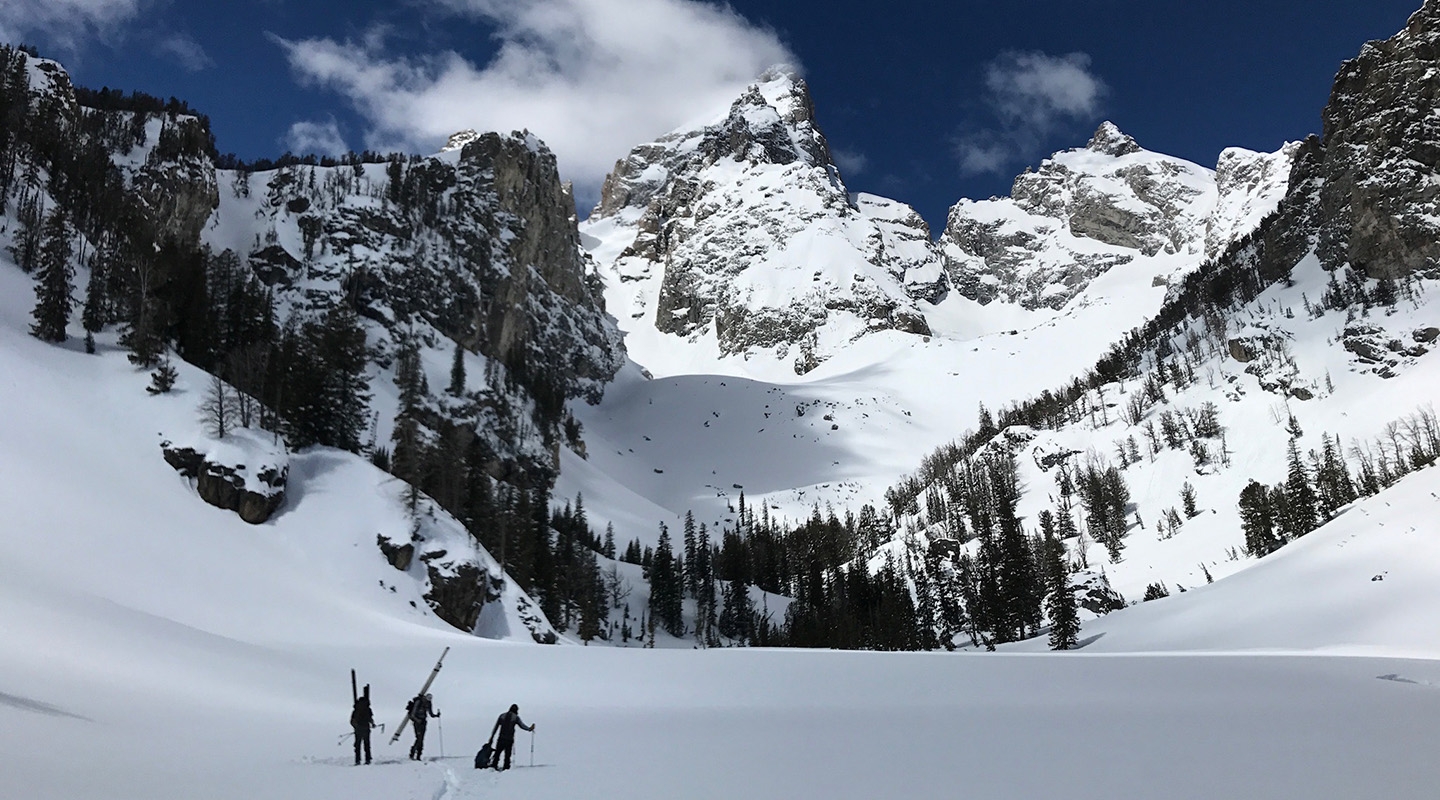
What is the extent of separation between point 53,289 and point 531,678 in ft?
162

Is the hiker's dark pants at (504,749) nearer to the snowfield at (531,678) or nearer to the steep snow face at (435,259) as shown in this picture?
the snowfield at (531,678)

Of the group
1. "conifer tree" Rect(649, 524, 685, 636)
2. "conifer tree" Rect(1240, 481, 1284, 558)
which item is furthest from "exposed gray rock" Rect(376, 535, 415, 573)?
"conifer tree" Rect(1240, 481, 1284, 558)

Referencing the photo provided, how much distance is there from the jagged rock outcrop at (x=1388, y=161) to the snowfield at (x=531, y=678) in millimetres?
81452

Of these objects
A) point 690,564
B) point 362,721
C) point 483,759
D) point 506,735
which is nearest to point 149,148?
point 690,564

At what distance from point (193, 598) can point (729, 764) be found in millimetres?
30603

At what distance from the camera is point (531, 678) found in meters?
31.7

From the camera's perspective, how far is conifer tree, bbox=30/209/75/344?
5262cm

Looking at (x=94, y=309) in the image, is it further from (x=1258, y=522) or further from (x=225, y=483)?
(x=1258, y=522)

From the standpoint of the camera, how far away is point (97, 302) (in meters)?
56.9

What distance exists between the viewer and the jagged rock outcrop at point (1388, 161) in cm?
10319

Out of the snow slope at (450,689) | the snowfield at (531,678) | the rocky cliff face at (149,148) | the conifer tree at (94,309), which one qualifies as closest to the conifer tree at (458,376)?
the rocky cliff face at (149,148)

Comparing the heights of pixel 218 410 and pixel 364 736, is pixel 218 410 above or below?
above

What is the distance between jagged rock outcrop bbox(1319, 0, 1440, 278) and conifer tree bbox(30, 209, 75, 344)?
147022 millimetres

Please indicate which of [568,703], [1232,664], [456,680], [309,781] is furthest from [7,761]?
[1232,664]
